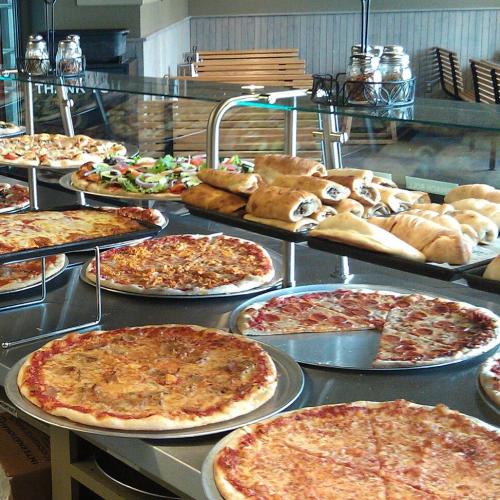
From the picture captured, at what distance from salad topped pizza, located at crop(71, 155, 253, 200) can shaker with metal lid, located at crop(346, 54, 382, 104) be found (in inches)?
30.4

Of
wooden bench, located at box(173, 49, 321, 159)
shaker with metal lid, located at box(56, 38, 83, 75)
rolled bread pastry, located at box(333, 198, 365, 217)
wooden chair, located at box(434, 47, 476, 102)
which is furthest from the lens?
wooden chair, located at box(434, 47, 476, 102)

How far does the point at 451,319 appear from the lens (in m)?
2.15

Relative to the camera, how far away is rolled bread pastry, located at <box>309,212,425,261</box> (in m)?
1.62

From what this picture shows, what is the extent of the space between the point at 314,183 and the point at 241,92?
0.59 meters

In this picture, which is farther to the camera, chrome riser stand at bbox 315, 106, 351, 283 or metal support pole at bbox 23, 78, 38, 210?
metal support pole at bbox 23, 78, 38, 210

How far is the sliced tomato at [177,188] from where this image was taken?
2700 millimetres

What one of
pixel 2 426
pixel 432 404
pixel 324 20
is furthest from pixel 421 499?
pixel 324 20

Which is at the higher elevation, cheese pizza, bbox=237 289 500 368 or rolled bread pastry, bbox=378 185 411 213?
rolled bread pastry, bbox=378 185 411 213

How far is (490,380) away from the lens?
1.79 metres

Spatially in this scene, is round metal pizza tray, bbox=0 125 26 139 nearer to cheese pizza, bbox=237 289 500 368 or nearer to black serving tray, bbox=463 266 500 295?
cheese pizza, bbox=237 289 500 368

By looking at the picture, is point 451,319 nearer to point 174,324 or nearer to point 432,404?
point 432,404

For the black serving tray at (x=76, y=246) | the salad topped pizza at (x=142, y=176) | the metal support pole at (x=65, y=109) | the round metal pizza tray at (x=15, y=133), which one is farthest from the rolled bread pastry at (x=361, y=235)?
the round metal pizza tray at (x=15, y=133)

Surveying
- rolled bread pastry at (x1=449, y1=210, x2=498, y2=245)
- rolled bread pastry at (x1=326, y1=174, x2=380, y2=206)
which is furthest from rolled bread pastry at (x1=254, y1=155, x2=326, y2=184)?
rolled bread pastry at (x1=449, y1=210, x2=498, y2=245)

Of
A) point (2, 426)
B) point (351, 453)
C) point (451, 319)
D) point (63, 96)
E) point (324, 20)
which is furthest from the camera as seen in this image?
point (324, 20)
